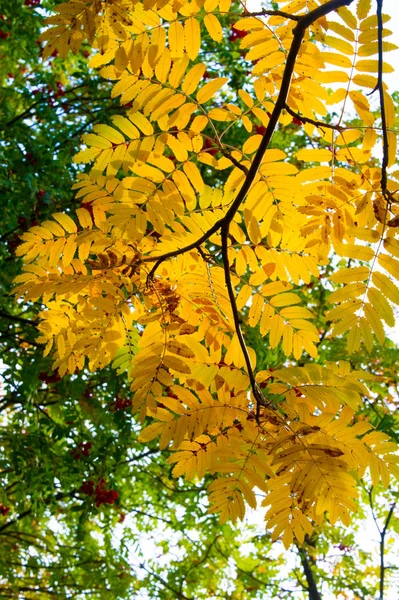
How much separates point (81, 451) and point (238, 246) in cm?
294

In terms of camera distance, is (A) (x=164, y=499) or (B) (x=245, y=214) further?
(A) (x=164, y=499)

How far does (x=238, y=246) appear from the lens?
1.81 metres

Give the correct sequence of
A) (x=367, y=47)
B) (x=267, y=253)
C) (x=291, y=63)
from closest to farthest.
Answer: (x=291, y=63) → (x=367, y=47) → (x=267, y=253)

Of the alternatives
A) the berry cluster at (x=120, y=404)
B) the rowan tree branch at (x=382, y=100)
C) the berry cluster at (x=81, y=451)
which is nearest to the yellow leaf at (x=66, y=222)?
the rowan tree branch at (x=382, y=100)

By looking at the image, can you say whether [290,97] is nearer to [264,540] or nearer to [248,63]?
[248,63]

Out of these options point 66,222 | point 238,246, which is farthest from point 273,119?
point 66,222

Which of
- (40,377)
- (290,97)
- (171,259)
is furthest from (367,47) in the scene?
(40,377)

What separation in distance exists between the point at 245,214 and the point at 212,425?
0.56 metres

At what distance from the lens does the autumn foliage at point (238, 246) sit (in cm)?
153

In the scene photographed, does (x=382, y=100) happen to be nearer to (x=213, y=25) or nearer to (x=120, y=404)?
(x=213, y=25)

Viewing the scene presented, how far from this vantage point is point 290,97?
164 cm

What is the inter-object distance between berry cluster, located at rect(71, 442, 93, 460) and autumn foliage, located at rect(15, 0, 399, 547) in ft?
8.75

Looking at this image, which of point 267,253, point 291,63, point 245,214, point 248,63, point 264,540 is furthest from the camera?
point 264,540

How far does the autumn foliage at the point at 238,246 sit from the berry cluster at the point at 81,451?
2667mm
